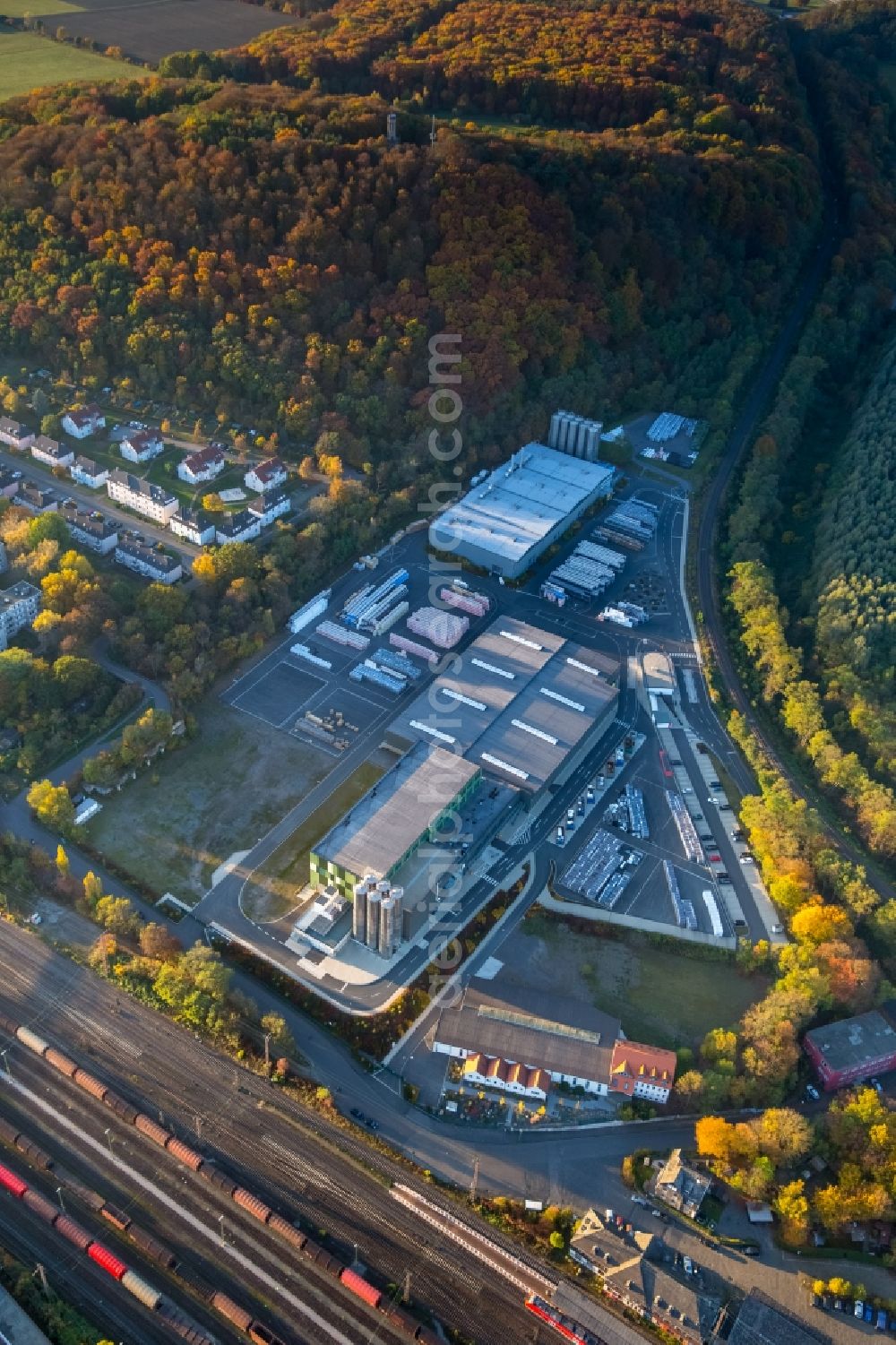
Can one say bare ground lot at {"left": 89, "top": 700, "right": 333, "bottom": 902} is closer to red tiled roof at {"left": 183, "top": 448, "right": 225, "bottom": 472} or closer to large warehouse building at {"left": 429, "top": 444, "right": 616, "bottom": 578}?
red tiled roof at {"left": 183, "top": 448, "right": 225, "bottom": 472}

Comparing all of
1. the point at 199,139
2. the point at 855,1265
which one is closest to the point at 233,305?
the point at 199,139

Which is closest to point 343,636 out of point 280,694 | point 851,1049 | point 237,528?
point 280,694

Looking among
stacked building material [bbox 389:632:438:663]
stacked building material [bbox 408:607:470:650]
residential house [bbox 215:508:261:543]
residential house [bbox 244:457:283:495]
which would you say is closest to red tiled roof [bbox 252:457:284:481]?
residential house [bbox 244:457:283:495]

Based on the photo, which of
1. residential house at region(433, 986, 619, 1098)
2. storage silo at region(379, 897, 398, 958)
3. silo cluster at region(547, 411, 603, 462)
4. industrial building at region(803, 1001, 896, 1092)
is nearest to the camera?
residential house at region(433, 986, 619, 1098)

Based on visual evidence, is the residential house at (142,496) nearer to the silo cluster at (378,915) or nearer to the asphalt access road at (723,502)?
the silo cluster at (378,915)

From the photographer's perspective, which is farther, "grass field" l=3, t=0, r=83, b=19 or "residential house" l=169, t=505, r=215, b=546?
"grass field" l=3, t=0, r=83, b=19

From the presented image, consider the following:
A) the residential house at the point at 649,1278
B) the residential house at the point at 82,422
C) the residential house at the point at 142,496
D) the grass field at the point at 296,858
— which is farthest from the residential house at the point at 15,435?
the residential house at the point at 649,1278
